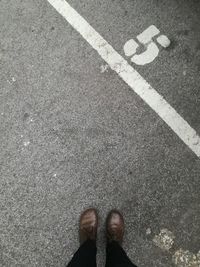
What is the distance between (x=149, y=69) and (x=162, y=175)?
94cm

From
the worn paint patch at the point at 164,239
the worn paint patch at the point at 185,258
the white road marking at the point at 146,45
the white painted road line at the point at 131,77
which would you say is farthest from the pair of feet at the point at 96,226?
the white road marking at the point at 146,45

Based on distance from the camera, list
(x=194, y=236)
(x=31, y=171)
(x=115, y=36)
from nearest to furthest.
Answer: (x=194, y=236)
(x=31, y=171)
(x=115, y=36)

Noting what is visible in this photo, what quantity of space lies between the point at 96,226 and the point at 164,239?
54cm

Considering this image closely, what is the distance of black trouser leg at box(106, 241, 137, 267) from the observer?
2.68 meters

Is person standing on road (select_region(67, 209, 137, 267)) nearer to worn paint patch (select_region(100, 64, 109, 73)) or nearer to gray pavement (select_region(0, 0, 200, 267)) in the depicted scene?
gray pavement (select_region(0, 0, 200, 267))

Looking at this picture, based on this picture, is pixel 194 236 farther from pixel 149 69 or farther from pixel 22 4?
pixel 22 4

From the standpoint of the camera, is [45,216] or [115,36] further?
[115,36]

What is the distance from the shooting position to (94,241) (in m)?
2.94

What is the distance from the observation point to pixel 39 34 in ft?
11.6

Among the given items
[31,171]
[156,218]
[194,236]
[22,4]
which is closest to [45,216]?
[31,171]

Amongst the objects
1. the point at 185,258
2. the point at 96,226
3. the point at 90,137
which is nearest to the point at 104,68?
the point at 90,137

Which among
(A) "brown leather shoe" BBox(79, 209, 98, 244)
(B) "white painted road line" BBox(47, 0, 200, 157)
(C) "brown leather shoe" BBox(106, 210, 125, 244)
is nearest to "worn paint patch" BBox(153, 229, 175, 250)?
(C) "brown leather shoe" BBox(106, 210, 125, 244)

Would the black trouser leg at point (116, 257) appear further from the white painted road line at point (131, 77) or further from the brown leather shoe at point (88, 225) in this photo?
the white painted road line at point (131, 77)

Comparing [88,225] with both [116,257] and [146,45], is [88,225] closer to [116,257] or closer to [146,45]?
[116,257]
